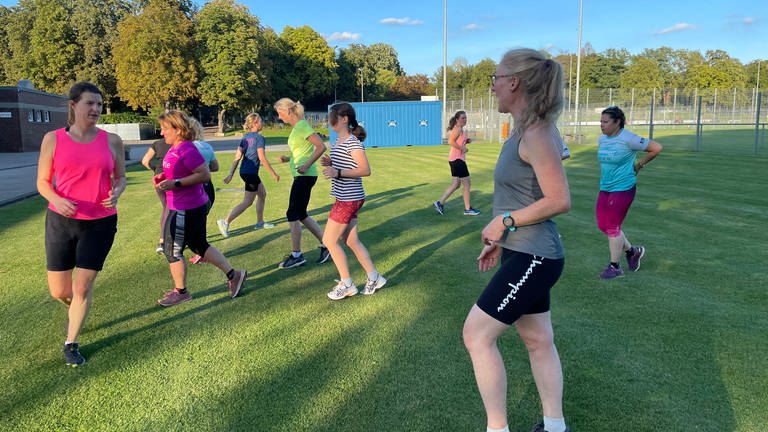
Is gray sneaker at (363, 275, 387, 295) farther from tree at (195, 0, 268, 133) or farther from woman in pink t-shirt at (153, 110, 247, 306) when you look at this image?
tree at (195, 0, 268, 133)

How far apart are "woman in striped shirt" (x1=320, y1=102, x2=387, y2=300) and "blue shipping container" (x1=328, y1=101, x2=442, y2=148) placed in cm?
2608

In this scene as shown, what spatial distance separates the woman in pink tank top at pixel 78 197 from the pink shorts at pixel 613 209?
15.2 feet

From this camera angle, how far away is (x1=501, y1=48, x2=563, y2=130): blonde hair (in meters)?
2.23

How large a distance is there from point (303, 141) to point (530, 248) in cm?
453

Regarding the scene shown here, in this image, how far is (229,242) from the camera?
7.67 m

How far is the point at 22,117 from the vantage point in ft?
94.0

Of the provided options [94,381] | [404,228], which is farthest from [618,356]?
[404,228]

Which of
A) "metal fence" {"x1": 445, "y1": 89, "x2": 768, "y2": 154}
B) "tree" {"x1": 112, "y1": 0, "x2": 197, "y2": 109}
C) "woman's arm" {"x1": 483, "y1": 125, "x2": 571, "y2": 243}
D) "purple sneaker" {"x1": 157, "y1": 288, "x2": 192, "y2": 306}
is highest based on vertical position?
"tree" {"x1": 112, "y1": 0, "x2": 197, "y2": 109}

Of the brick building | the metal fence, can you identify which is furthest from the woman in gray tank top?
the brick building

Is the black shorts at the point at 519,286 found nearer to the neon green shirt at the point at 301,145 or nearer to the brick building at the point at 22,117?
the neon green shirt at the point at 301,145

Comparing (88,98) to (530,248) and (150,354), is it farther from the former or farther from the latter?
(530,248)

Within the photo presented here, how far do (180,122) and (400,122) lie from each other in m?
27.7

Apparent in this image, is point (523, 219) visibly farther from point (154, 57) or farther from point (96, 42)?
point (96, 42)

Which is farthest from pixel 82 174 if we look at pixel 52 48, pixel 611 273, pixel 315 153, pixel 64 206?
pixel 52 48
